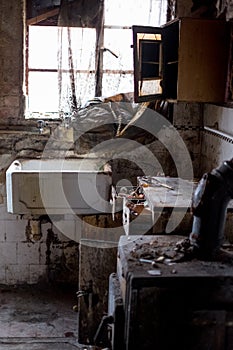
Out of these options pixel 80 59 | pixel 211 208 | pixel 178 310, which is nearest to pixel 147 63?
pixel 80 59

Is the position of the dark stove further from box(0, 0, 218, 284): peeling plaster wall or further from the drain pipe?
box(0, 0, 218, 284): peeling plaster wall

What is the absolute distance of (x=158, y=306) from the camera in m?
2.16

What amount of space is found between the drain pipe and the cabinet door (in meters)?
1.66

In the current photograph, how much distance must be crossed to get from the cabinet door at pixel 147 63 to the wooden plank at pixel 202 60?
1.09 feet

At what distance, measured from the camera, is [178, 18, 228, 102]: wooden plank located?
11.9 ft

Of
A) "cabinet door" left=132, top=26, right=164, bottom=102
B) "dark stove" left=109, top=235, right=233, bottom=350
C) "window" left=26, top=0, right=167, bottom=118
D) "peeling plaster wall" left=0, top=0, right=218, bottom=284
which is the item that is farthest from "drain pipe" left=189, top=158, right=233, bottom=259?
"window" left=26, top=0, right=167, bottom=118

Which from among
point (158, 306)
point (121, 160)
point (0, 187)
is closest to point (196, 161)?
point (121, 160)

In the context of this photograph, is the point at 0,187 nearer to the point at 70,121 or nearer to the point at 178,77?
the point at 70,121

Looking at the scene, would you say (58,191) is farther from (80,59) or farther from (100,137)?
(80,59)

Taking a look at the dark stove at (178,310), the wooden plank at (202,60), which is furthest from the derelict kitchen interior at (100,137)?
the dark stove at (178,310)

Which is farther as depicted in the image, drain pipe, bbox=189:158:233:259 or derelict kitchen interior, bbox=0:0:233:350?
derelict kitchen interior, bbox=0:0:233:350

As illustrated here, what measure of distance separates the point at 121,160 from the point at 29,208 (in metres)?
1.05

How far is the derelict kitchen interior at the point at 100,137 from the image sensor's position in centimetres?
327

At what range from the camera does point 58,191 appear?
389 cm
